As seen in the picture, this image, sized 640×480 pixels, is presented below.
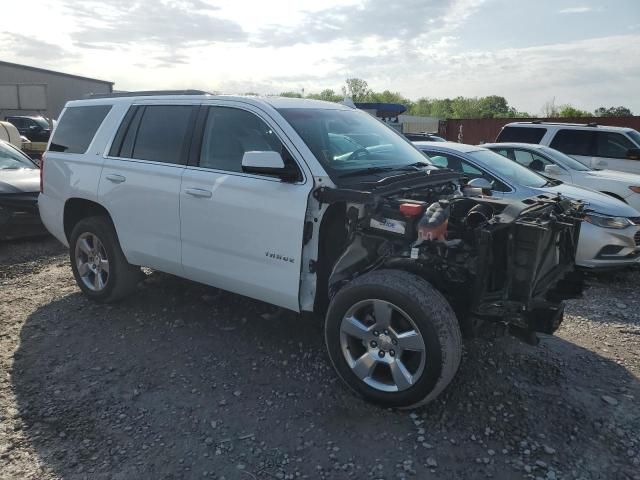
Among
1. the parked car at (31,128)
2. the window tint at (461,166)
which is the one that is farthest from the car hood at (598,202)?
the parked car at (31,128)

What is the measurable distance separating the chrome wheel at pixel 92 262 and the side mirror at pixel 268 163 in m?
2.14

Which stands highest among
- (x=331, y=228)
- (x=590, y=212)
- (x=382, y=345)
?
(x=331, y=228)

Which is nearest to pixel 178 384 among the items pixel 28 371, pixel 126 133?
pixel 28 371

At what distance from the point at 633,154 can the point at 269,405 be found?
941 cm

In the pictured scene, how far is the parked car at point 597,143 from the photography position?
396 inches

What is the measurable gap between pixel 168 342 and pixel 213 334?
37 centimetres

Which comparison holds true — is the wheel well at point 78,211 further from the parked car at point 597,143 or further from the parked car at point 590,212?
the parked car at point 597,143

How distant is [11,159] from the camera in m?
8.45

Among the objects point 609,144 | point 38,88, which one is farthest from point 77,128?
point 38,88

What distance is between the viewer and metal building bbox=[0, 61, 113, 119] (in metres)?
27.8

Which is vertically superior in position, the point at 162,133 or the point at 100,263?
the point at 162,133

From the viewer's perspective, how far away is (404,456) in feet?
9.63

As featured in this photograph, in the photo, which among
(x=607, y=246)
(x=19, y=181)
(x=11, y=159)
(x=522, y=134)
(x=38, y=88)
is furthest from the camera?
(x=38, y=88)

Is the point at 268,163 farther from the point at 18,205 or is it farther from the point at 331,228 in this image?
the point at 18,205
